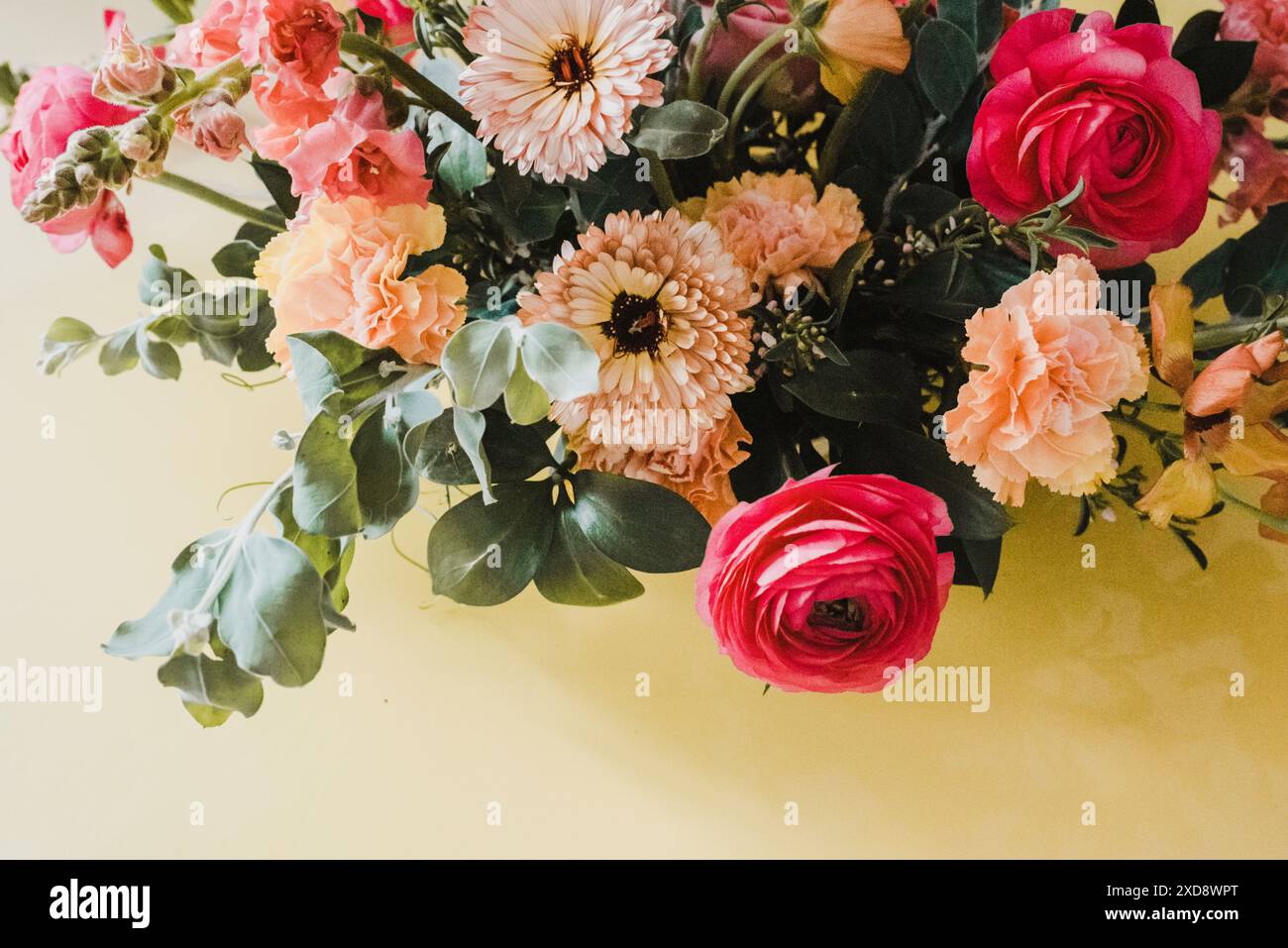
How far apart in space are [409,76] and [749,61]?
0.56ft

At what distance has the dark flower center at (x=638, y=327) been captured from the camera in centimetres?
47

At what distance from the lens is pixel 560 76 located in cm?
46

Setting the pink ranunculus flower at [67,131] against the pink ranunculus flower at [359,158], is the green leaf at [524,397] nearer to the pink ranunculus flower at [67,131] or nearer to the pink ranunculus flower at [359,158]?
the pink ranunculus flower at [359,158]

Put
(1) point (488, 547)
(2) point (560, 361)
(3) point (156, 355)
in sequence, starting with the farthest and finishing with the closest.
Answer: (3) point (156, 355) < (1) point (488, 547) < (2) point (560, 361)

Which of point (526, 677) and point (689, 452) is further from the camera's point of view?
point (526, 677)

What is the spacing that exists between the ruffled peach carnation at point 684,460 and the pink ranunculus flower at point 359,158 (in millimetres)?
158

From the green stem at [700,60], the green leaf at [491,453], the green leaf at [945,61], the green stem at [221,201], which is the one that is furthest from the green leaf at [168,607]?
the green leaf at [945,61]

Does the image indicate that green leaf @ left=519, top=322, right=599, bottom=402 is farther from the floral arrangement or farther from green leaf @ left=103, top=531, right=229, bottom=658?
green leaf @ left=103, top=531, right=229, bottom=658

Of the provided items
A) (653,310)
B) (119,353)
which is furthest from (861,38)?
(119,353)

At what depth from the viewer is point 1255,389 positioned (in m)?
0.46

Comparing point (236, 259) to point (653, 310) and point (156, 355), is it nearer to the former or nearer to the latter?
point (156, 355)
